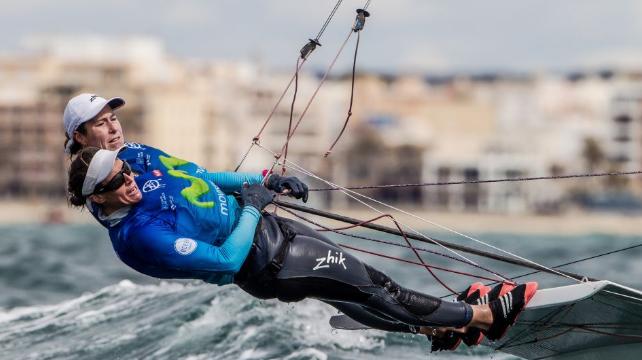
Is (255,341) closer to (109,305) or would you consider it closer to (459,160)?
(109,305)

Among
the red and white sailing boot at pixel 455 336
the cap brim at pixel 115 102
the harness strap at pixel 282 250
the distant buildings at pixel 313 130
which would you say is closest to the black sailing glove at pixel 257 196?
the harness strap at pixel 282 250

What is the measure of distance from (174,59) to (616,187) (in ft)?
103

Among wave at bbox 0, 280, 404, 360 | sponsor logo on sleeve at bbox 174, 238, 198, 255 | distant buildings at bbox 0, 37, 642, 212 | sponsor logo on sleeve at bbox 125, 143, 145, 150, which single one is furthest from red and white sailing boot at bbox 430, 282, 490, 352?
distant buildings at bbox 0, 37, 642, 212

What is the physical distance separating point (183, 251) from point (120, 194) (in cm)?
30

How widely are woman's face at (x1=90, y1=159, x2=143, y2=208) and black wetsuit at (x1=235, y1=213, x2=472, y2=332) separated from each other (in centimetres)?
56

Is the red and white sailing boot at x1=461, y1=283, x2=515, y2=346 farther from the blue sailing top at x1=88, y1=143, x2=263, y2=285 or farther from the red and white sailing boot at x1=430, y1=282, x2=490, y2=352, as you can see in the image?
the blue sailing top at x1=88, y1=143, x2=263, y2=285

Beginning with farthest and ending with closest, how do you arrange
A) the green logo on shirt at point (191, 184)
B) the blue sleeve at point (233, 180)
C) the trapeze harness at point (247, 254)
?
1. the blue sleeve at point (233, 180)
2. the green logo on shirt at point (191, 184)
3. the trapeze harness at point (247, 254)

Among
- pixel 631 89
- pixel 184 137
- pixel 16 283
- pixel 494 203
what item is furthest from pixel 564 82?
pixel 16 283

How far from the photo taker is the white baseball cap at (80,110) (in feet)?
16.9

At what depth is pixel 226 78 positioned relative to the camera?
284ft

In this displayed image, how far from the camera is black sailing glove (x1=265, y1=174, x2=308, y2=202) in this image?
5301 millimetres

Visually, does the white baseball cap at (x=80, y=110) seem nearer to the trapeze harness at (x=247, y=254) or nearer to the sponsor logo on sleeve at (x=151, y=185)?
the trapeze harness at (x=247, y=254)

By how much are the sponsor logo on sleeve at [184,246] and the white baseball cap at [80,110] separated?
0.65 m

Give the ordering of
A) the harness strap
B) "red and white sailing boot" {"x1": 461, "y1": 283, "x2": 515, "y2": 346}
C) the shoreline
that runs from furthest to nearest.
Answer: the shoreline
"red and white sailing boot" {"x1": 461, "y1": 283, "x2": 515, "y2": 346}
the harness strap
